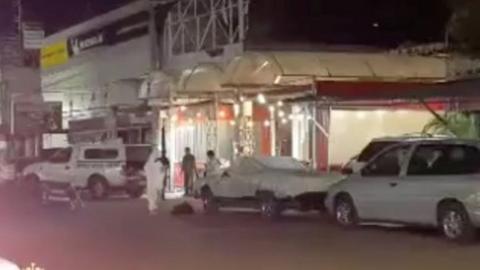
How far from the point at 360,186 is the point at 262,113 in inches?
609

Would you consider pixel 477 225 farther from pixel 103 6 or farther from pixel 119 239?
pixel 103 6

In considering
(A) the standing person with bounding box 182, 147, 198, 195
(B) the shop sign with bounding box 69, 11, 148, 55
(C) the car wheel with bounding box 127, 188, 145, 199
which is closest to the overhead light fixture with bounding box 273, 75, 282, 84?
(A) the standing person with bounding box 182, 147, 198, 195

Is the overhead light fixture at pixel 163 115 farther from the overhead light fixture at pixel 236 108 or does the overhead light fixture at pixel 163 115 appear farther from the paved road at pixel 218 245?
the paved road at pixel 218 245

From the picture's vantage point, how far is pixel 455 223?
58.8 feet

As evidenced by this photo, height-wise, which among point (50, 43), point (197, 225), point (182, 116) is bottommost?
point (197, 225)

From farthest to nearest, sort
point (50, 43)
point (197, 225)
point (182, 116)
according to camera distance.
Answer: point (50, 43), point (182, 116), point (197, 225)

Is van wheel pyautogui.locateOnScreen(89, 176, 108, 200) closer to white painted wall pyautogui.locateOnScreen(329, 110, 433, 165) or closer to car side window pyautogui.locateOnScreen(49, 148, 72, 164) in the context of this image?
car side window pyautogui.locateOnScreen(49, 148, 72, 164)

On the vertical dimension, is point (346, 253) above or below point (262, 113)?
below

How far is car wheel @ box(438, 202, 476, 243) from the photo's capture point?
17625mm

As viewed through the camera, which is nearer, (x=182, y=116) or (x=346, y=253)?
(x=346, y=253)

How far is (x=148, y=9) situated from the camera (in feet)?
135

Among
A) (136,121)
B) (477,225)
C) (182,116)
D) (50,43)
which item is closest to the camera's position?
(477,225)

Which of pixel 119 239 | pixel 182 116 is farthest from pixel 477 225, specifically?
pixel 182 116

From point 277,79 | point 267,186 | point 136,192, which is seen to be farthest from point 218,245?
point 136,192
